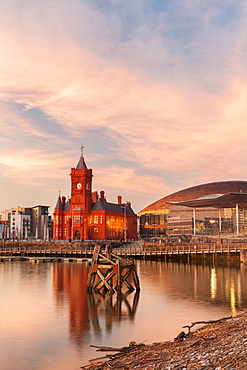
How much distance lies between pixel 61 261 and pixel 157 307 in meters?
52.7

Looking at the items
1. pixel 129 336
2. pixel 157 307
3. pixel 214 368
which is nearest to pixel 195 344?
pixel 214 368

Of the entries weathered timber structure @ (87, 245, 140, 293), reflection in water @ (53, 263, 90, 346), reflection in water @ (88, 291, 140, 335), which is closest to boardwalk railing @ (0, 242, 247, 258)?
reflection in water @ (53, 263, 90, 346)

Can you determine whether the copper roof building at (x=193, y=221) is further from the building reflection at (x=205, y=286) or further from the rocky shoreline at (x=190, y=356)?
the rocky shoreline at (x=190, y=356)

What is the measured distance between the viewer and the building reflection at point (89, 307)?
26281 mm

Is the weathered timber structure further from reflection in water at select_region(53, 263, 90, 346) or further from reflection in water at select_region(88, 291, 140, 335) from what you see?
reflection in water at select_region(53, 263, 90, 346)

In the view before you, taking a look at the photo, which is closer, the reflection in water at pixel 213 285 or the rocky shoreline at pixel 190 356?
the rocky shoreline at pixel 190 356

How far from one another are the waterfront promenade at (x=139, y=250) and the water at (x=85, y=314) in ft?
79.7

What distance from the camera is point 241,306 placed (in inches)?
1320

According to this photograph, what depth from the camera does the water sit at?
Result: 69.1 feet

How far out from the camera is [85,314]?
99.4 feet

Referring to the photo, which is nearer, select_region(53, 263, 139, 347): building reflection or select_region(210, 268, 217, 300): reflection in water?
select_region(53, 263, 139, 347): building reflection

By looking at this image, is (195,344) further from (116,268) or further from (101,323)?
(116,268)

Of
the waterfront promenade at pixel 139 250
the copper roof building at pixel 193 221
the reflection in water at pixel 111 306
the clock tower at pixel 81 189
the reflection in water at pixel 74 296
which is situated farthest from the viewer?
the copper roof building at pixel 193 221

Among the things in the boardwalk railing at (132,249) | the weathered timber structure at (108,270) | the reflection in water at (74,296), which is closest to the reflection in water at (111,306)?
the reflection in water at (74,296)
